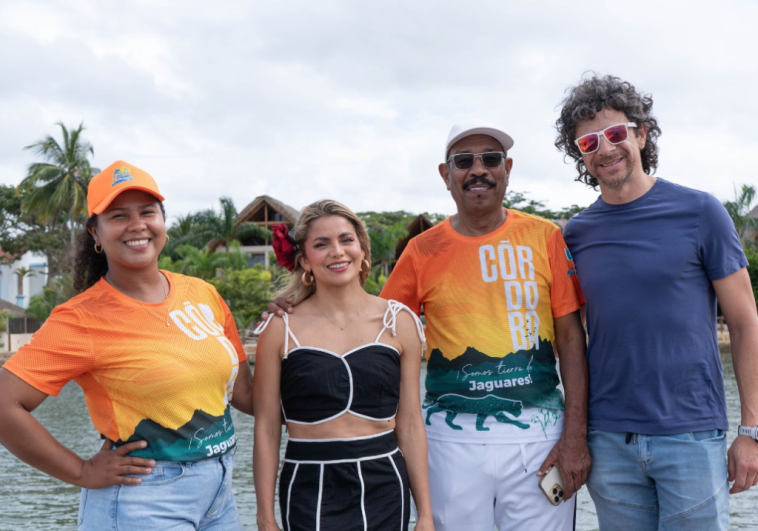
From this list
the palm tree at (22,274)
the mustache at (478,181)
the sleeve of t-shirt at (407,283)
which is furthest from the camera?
the palm tree at (22,274)

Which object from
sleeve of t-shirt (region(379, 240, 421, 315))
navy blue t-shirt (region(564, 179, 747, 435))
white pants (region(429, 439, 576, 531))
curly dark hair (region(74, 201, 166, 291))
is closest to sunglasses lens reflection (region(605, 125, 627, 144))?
navy blue t-shirt (region(564, 179, 747, 435))

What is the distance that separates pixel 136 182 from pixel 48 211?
3841cm

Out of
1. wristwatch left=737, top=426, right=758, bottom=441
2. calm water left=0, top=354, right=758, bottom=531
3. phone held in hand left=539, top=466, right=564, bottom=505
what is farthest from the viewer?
calm water left=0, top=354, right=758, bottom=531

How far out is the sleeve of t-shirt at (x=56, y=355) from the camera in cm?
294

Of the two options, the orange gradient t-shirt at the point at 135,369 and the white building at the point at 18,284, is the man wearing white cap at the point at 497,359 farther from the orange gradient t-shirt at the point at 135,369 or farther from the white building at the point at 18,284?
the white building at the point at 18,284

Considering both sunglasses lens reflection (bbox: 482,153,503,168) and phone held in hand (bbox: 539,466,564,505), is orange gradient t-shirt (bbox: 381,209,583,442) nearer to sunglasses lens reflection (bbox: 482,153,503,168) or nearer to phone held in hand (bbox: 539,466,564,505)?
phone held in hand (bbox: 539,466,564,505)

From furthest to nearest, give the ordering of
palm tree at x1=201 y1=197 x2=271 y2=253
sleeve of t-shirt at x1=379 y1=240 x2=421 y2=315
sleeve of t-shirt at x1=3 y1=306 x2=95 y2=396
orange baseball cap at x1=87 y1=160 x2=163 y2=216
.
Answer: palm tree at x1=201 y1=197 x2=271 y2=253, sleeve of t-shirt at x1=379 y1=240 x2=421 y2=315, orange baseball cap at x1=87 y1=160 x2=163 y2=216, sleeve of t-shirt at x1=3 y1=306 x2=95 y2=396

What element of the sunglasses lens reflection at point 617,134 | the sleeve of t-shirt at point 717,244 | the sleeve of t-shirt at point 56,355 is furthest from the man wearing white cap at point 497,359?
the sleeve of t-shirt at point 56,355

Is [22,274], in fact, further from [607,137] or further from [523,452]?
[607,137]

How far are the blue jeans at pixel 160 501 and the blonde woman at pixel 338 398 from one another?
27 cm

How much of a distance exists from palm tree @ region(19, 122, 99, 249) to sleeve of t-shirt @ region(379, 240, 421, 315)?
36.7 metres

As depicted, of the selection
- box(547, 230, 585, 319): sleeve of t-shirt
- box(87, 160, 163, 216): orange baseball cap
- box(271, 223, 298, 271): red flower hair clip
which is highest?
box(87, 160, 163, 216): orange baseball cap

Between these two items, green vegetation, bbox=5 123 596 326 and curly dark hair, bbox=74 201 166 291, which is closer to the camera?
curly dark hair, bbox=74 201 166 291

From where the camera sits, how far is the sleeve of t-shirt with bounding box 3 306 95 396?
9.64 feet
